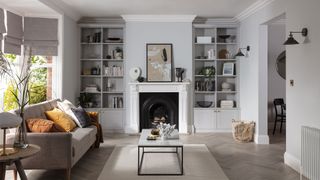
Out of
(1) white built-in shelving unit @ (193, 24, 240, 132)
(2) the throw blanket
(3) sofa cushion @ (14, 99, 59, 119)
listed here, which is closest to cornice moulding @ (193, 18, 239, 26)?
(1) white built-in shelving unit @ (193, 24, 240, 132)

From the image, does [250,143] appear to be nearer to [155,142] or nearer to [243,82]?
[243,82]

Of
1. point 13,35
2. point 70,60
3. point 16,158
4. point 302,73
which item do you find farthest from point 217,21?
point 16,158

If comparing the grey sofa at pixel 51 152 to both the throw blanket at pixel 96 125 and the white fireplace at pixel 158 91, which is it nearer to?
the throw blanket at pixel 96 125

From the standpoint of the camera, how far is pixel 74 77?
738 centimetres

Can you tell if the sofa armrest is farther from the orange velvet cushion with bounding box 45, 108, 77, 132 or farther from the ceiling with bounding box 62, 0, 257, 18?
the ceiling with bounding box 62, 0, 257, 18

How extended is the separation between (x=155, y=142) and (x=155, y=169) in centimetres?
44

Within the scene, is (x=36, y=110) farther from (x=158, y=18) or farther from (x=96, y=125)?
(x=158, y=18)

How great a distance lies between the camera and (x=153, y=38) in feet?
24.7

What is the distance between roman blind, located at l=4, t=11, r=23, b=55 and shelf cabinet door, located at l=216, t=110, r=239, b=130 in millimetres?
4515

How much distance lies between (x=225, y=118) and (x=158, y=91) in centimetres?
172

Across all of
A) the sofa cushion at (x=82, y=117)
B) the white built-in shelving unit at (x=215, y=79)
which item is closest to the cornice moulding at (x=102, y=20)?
the white built-in shelving unit at (x=215, y=79)

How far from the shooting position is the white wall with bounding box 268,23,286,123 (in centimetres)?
824

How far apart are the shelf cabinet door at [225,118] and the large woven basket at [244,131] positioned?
1.03 m

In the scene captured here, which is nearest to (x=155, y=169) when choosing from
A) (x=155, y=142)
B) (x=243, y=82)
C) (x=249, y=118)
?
(x=155, y=142)
